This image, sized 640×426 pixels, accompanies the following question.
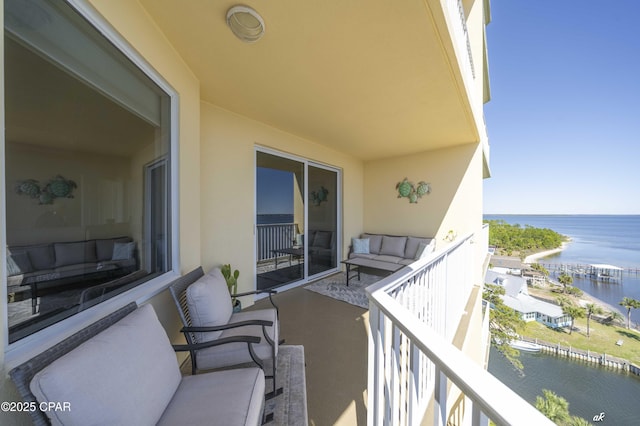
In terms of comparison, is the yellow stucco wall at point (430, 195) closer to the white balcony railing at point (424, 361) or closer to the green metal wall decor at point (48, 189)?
the white balcony railing at point (424, 361)

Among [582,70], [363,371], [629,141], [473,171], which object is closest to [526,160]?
[629,141]

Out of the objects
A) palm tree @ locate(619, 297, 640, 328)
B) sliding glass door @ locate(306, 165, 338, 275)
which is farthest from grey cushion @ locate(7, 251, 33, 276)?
palm tree @ locate(619, 297, 640, 328)

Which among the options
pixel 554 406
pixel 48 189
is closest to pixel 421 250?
pixel 48 189

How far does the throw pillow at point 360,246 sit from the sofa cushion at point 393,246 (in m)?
0.35

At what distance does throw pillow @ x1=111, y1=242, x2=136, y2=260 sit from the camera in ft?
4.95

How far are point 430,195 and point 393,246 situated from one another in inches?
53.4

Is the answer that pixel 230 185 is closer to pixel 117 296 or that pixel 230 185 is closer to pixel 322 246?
pixel 117 296

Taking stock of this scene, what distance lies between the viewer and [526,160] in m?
17.2

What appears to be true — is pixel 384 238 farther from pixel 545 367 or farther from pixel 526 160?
A: pixel 526 160

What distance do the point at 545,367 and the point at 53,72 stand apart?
44.1 ft

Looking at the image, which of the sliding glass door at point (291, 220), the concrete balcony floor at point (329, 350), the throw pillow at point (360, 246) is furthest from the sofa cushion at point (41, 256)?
the throw pillow at point (360, 246)

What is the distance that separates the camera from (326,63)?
2006 mm

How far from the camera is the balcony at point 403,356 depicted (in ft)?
1.88

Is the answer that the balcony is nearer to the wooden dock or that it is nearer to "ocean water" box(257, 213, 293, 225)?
"ocean water" box(257, 213, 293, 225)
